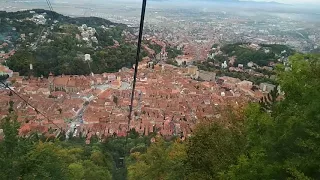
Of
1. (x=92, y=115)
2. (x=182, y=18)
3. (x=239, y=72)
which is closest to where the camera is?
(x=92, y=115)

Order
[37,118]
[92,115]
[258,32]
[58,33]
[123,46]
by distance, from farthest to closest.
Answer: [258,32]
[123,46]
[58,33]
[92,115]
[37,118]

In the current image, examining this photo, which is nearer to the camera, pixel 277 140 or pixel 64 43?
pixel 277 140

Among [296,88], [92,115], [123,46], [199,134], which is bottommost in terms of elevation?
[92,115]

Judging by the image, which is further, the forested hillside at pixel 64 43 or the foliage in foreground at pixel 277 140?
the forested hillside at pixel 64 43

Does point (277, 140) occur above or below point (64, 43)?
above

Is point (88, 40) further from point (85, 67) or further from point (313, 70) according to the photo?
point (313, 70)

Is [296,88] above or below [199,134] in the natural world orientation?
above

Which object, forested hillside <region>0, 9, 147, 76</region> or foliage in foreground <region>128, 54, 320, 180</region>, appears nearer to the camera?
foliage in foreground <region>128, 54, 320, 180</region>

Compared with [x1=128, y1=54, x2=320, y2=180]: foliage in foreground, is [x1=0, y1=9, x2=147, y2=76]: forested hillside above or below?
below

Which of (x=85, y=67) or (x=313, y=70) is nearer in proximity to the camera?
(x=313, y=70)

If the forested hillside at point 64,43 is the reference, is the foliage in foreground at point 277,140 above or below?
above

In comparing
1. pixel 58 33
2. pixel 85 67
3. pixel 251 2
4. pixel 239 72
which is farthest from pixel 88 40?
pixel 251 2
